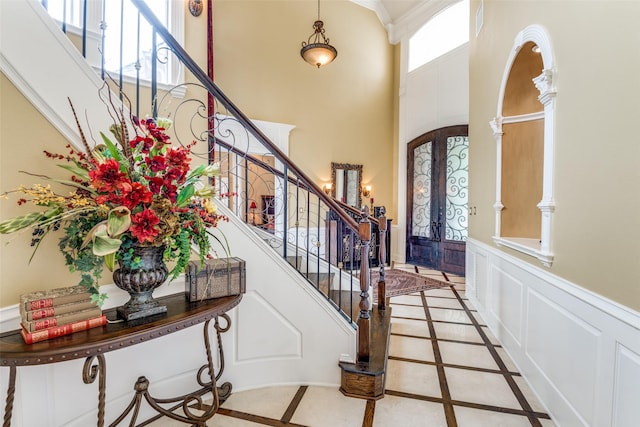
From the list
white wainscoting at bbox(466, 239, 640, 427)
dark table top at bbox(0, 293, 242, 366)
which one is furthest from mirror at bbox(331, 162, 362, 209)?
dark table top at bbox(0, 293, 242, 366)

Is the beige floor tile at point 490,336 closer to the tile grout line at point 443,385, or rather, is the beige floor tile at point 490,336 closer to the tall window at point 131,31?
the tile grout line at point 443,385

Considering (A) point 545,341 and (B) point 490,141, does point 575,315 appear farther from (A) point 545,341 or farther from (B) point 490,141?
(B) point 490,141

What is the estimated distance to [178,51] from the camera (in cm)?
178

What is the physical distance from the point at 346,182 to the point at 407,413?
17.0 ft

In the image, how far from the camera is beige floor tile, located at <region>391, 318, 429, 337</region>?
3270 mm

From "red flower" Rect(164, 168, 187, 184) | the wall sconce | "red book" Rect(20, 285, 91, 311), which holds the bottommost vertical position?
"red book" Rect(20, 285, 91, 311)

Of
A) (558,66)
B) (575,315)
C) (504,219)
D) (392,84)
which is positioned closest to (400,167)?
(392,84)

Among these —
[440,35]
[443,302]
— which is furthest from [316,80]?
A: [443,302]

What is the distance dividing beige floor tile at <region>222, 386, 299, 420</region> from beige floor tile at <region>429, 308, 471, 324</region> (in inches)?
85.8

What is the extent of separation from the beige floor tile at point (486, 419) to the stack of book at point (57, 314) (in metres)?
2.11

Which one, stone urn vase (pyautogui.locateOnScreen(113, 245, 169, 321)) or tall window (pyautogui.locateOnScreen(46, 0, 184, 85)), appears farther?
tall window (pyautogui.locateOnScreen(46, 0, 184, 85))

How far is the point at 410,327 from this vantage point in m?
3.40

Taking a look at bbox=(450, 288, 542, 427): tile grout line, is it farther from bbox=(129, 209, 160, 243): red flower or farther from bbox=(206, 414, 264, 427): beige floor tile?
bbox=(129, 209, 160, 243): red flower

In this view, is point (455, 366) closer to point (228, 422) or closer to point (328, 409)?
point (328, 409)
